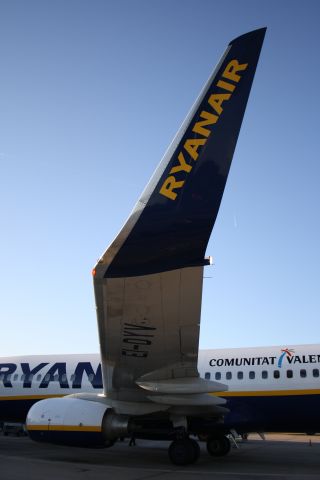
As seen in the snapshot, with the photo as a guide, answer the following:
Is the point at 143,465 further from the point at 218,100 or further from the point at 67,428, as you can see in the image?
the point at 218,100

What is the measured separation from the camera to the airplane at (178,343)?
220 inches

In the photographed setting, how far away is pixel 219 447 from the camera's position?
1281 cm

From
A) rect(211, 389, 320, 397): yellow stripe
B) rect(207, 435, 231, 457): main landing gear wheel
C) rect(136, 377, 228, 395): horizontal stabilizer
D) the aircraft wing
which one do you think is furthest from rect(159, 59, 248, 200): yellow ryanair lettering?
rect(207, 435, 231, 457): main landing gear wheel

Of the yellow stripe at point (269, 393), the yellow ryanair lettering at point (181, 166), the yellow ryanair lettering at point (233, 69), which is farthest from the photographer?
the yellow stripe at point (269, 393)

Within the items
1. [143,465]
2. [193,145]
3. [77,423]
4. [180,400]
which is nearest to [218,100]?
[193,145]

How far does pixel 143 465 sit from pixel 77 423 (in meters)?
2.36

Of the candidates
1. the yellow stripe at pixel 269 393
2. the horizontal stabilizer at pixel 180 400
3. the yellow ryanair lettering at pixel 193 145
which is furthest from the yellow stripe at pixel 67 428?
the yellow ryanair lettering at pixel 193 145

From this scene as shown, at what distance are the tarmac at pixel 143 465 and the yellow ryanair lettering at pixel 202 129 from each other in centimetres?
644

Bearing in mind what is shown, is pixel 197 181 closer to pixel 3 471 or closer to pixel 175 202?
pixel 175 202

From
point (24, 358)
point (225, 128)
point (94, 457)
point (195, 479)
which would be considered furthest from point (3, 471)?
point (225, 128)

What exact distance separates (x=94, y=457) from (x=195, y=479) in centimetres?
466

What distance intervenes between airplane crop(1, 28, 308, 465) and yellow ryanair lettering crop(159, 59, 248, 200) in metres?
0.01

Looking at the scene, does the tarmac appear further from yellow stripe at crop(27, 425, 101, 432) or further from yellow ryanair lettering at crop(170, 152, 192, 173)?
yellow ryanair lettering at crop(170, 152, 192, 173)

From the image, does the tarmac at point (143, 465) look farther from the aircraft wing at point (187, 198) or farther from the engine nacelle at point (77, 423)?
the aircraft wing at point (187, 198)
